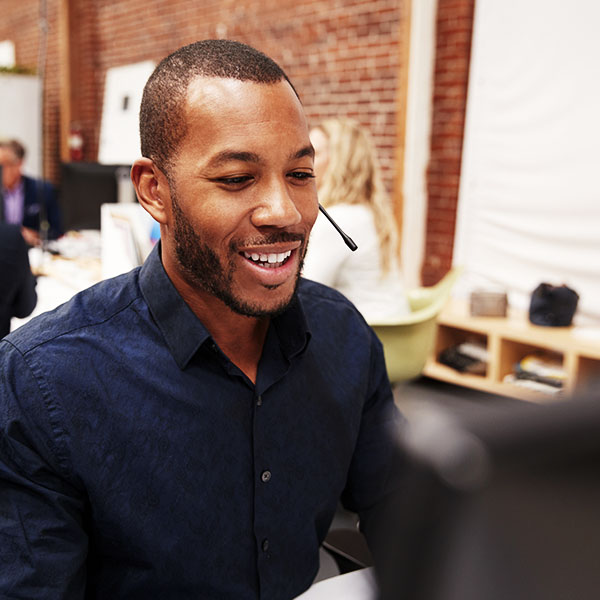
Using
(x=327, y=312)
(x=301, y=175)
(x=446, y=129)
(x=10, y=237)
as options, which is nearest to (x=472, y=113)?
(x=446, y=129)

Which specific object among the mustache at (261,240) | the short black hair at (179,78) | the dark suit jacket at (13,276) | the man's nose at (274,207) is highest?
the short black hair at (179,78)

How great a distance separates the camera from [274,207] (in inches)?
32.8

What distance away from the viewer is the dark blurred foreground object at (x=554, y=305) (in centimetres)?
310

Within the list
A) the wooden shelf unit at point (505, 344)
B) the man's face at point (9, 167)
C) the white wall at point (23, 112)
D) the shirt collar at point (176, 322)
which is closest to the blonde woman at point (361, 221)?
the wooden shelf unit at point (505, 344)

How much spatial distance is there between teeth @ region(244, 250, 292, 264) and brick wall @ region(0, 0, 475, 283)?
3.18m

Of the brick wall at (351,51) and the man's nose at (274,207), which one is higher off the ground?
the brick wall at (351,51)

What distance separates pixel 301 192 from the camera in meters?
0.88

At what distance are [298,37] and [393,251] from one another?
250cm

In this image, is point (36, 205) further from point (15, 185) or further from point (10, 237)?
point (10, 237)

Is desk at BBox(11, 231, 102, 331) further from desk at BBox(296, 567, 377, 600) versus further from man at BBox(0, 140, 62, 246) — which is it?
desk at BBox(296, 567, 377, 600)

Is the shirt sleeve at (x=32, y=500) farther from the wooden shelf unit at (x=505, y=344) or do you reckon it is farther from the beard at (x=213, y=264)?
the wooden shelf unit at (x=505, y=344)

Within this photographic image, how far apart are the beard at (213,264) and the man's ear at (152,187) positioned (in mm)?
24

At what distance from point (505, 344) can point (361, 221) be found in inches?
43.4

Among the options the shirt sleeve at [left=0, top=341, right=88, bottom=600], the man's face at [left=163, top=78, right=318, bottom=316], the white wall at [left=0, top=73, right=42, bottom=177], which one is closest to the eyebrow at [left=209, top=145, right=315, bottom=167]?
the man's face at [left=163, top=78, right=318, bottom=316]
